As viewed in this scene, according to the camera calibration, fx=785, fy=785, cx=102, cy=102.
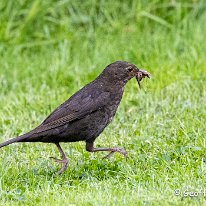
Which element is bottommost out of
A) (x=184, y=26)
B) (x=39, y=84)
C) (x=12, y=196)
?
(x=12, y=196)

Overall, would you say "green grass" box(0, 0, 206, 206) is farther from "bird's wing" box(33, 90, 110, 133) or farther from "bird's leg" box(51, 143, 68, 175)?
"bird's wing" box(33, 90, 110, 133)

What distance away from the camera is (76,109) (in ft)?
21.3

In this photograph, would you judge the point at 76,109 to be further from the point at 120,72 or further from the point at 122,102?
the point at 122,102

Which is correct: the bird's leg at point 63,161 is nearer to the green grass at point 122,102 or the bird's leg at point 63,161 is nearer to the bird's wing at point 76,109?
the green grass at point 122,102

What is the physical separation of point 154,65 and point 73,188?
3788 millimetres

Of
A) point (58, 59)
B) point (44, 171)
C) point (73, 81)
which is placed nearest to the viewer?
point (44, 171)

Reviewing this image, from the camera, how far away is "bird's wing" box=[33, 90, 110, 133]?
253 inches

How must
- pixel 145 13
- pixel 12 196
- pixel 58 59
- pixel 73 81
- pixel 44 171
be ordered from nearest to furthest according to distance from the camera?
pixel 12 196 → pixel 44 171 → pixel 73 81 → pixel 58 59 → pixel 145 13

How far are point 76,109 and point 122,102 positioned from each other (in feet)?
6.85

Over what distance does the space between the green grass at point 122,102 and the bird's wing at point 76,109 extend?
0.40 m

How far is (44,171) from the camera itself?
6.48 metres

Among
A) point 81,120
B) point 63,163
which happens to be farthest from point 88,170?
point 81,120

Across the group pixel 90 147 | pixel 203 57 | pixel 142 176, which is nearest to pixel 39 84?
pixel 203 57

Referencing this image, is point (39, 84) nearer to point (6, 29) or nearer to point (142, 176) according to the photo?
point (6, 29)
